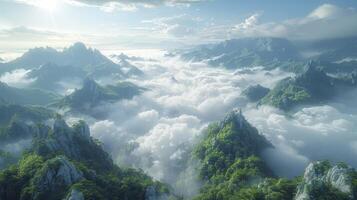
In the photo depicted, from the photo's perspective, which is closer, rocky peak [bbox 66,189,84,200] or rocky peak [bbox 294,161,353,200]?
rocky peak [bbox 66,189,84,200]

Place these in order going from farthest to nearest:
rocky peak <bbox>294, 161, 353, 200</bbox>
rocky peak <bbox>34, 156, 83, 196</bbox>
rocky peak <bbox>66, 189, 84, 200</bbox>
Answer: rocky peak <bbox>34, 156, 83, 196</bbox>, rocky peak <bbox>294, 161, 353, 200</bbox>, rocky peak <bbox>66, 189, 84, 200</bbox>

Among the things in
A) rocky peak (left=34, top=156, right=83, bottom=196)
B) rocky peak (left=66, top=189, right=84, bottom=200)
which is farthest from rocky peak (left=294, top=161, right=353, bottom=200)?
rocky peak (left=34, top=156, right=83, bottom=196)

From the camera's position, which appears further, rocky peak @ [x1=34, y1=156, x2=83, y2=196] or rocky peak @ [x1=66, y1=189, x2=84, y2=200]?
rocky peak @ [x1=34, y1=156, x2=83, y2=196]

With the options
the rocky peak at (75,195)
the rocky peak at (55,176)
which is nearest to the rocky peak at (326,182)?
the rocky peak at (75,195)

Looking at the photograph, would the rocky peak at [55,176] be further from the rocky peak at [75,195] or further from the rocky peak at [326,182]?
the rocky peak at [326,182]

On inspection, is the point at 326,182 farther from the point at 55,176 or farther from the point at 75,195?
the point at 55,176

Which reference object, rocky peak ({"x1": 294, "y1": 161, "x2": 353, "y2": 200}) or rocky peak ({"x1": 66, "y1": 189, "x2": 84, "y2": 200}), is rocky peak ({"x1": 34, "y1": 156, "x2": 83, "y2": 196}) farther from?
rocky peak ({"x1": 294, "y1": 161, "x2": 353, "y2": 200})

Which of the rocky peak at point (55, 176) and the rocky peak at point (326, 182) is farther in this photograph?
the rocky peak at point (55, 176)

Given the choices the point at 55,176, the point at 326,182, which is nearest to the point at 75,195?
the point at 55,176

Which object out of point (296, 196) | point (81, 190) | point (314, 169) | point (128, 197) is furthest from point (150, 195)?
point (314, 169)

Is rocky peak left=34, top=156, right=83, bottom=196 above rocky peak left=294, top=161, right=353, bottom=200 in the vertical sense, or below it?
below

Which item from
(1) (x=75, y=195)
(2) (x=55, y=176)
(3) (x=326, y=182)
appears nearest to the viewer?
(1) (x=75, y=195)

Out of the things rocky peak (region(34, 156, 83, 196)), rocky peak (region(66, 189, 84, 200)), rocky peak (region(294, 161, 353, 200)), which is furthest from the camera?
rocky peak (region(34, 156, 83, 196))

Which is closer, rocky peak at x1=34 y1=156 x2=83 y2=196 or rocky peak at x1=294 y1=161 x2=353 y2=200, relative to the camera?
rocky peak at x1=294 y1=161 x2=353 y2=200
